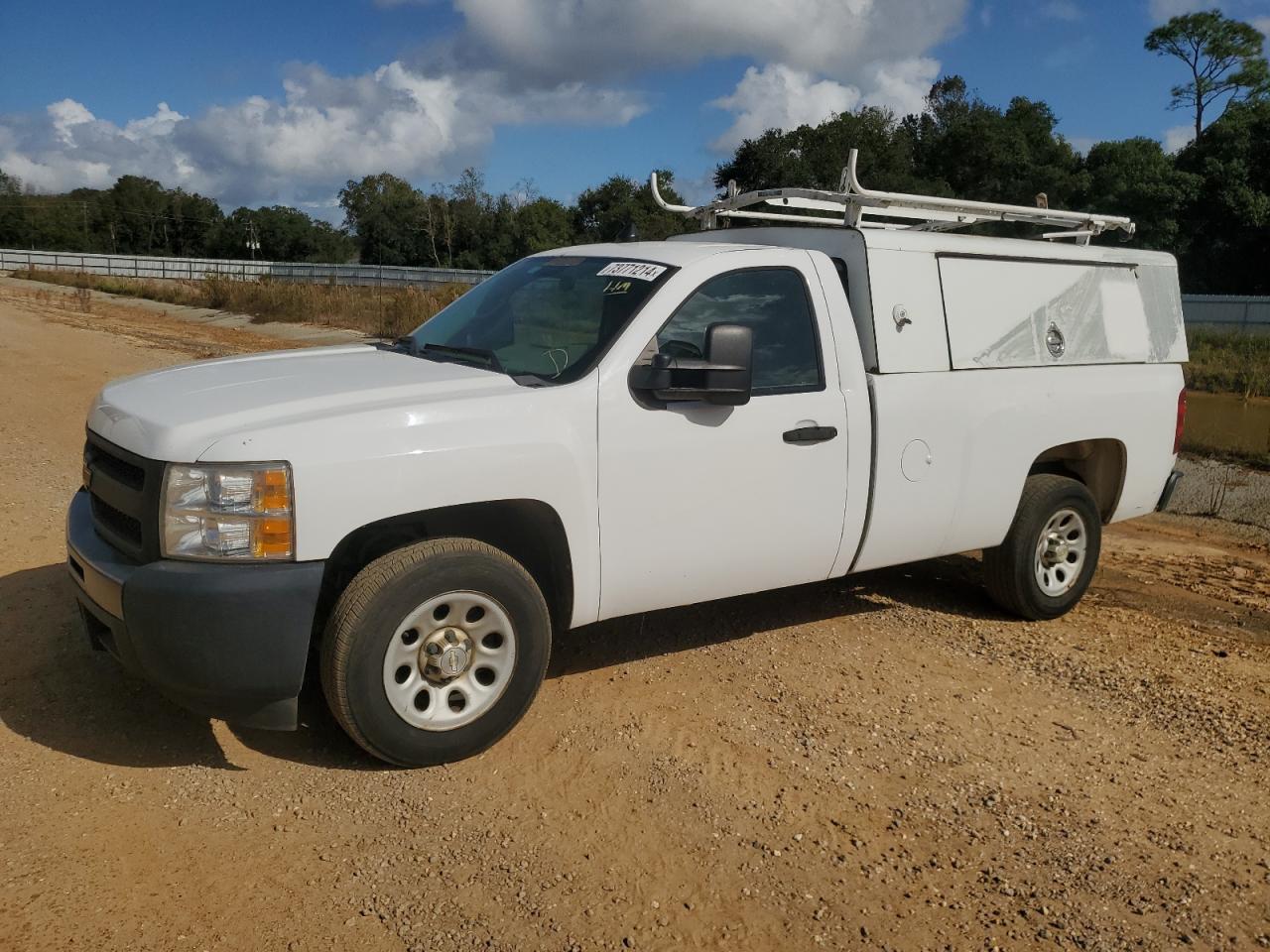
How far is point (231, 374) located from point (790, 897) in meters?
2.93

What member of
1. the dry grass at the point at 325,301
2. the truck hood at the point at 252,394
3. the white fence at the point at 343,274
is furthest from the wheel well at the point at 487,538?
the white fence at the point at 343,274

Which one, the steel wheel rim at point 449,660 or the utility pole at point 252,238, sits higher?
the utility pole at point 252,238

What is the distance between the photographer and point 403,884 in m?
3.27

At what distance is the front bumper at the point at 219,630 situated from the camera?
345cm

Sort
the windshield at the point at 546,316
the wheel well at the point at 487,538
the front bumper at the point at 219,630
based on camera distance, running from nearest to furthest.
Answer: the front bumper at the point at 219,630, the wheel well at the point at 487,538, the windshield at the point at 546,316

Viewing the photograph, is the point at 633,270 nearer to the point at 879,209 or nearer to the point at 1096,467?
the point at 879,209

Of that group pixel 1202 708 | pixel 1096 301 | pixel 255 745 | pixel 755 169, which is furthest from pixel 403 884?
pixel 755 169

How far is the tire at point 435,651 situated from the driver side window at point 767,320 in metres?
1.29

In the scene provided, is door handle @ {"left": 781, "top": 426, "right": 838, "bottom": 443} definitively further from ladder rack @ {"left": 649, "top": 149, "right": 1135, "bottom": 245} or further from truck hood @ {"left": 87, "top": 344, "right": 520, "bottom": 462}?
truck hood @ {"left": 87, "top": 344, "right": 520, "bottom": 462}

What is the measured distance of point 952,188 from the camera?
5056cm

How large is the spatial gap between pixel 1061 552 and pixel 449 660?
3.64 metres

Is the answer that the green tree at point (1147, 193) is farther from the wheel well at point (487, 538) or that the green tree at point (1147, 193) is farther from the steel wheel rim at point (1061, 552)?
the wheel well at point (487, 538)

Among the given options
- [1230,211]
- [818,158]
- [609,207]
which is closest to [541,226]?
[609,207]

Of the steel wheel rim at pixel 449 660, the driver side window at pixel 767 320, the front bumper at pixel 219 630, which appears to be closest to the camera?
the front bumper at pixel 219 630
